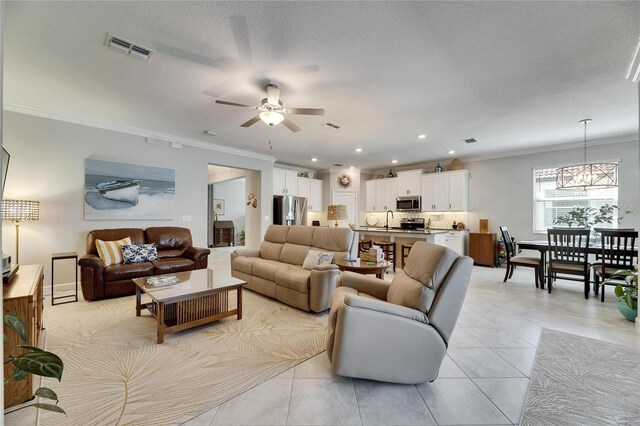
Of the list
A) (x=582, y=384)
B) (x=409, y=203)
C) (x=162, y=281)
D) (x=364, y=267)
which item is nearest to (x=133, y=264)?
(x=162, y=281)

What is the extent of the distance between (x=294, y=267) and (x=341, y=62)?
2557mm

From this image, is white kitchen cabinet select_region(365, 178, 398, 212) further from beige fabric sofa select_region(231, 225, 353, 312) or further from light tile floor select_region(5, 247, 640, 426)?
light tile floor select_region(5, 247, 640, 426)

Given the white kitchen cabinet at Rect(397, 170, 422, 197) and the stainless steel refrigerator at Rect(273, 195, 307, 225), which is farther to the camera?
the white kitchen cabinet at Rect(397, 170, 422, 197)

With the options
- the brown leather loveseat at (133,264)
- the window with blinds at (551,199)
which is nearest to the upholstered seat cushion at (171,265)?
the brown leather loveseat at (133,264)

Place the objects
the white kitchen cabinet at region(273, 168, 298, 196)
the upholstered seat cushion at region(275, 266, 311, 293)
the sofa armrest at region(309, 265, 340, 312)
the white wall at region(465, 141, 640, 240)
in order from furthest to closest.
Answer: the white kitchen cabinet at region(273, 168, 298, 196)
the white wall at region(465, 141, 640, 240)
the upholstered seat cushion at region(275, 266, 311, 293)
the sofa armrest at region(309, 265, 340, 312)

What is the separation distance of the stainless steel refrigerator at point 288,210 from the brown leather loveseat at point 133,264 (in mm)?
2416

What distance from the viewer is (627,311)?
3143 millimetres

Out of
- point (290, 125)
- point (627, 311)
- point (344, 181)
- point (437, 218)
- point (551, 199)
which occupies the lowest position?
point (627, 311)

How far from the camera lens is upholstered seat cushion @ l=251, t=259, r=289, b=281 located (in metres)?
3.76

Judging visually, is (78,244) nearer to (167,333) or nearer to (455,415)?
(167,333)

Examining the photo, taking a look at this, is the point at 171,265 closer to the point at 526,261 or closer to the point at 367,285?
the point at 367,285

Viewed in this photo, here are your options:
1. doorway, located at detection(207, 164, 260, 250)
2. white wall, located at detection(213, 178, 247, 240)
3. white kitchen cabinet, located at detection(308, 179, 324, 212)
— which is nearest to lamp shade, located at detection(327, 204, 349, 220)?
white kitchen cabinet, located at detection(308, 179, 324, 212)

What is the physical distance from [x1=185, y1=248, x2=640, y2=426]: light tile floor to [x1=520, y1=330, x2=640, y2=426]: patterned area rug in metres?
0.09

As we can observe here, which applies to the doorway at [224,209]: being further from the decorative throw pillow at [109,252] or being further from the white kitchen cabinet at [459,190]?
the white kitchen cabinet at [459,190]
